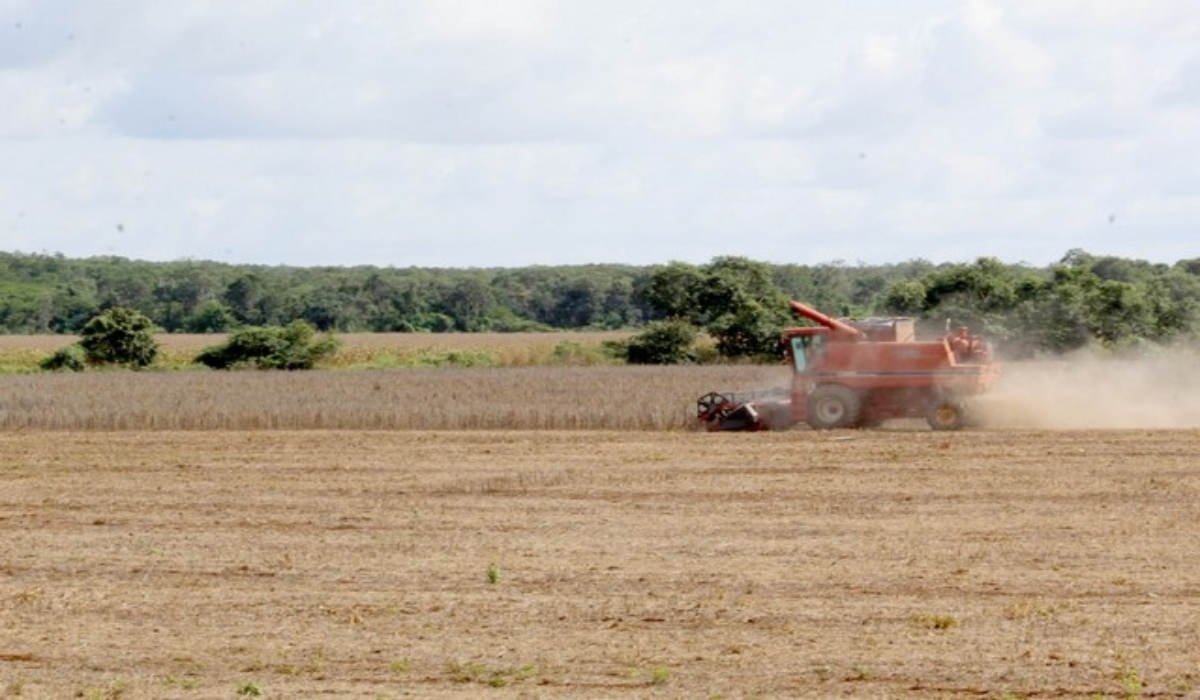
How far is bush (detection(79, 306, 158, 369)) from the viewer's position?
5956 cm

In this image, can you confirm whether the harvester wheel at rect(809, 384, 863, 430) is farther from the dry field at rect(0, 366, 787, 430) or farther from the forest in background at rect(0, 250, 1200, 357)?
the forest in background at rect(0, 250, 1200, 357)

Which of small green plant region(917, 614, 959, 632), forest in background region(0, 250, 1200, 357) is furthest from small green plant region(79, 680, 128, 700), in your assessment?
forest in background region(0, 250, 1200, 357)

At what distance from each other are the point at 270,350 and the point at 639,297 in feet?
48.9

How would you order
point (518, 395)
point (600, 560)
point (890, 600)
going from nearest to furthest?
point (890, 600) < point (600, 560) < point (518, 395)

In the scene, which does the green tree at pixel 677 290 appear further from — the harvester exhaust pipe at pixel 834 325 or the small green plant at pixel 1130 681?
the small green plant at pixel 1130 681

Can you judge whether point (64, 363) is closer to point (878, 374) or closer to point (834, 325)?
point (834, 325)

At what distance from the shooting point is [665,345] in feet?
180

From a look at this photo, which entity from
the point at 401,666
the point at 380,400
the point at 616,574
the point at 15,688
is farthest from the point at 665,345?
the point at 15,688

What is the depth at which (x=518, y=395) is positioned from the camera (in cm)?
3722

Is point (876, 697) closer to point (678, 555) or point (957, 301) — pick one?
point (678, 555)

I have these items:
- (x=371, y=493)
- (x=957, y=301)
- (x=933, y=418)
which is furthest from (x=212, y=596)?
(x=957, y=301)

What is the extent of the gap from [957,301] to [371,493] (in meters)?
28.3

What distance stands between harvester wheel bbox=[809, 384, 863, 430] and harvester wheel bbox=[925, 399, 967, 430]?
1.14 meters

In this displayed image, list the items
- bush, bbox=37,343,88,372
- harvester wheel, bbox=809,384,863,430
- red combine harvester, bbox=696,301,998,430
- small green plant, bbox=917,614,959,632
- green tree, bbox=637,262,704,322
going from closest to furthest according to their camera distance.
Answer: small green plant, bbox=917,614,959,632 < red combine harvester, bbox=696,301,998,430 < harvester wheel, bbox=809,384,863,430 < bush, bbox=37,343,88,372 < green tree, bbox=637,262,704,322
